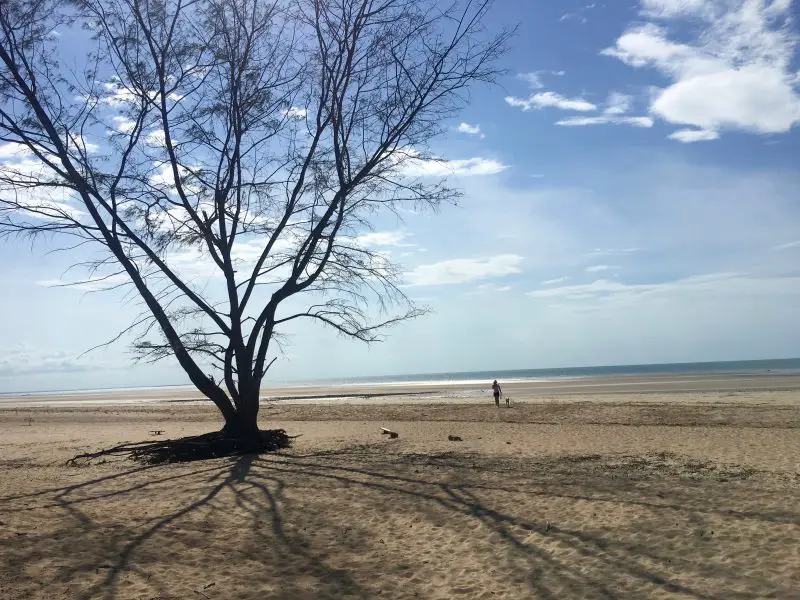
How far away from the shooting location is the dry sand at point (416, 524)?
577 centimetres

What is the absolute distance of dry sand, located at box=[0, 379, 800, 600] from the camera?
5773mm

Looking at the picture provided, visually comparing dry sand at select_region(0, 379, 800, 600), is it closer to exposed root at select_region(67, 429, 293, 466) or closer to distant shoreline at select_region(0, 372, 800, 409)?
exposed root at select_region(67, 429, 293, 466)

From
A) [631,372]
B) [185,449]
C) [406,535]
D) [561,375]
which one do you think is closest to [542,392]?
[185,449]

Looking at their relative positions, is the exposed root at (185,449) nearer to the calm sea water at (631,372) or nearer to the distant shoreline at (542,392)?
the distant shoreline at (542,392)

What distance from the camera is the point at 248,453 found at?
1412 centimetres

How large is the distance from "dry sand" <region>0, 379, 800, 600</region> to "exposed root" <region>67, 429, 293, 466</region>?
0.56m

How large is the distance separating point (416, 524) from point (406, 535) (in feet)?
1.45

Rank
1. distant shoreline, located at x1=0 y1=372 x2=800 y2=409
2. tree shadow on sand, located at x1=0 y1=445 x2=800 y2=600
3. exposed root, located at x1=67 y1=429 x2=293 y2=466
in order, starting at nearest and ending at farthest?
tree shadow on sand, located at x1=0 y1=445 x2=800 y2=600 < exposed root, located at x1=67 y1=429 x2=293 y2=466 < distant shoreline, located at x1=0 y1=372 x2=800 y2=409

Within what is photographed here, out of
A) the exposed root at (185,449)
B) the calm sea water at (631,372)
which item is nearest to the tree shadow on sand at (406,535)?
the exposed root at (185,449)

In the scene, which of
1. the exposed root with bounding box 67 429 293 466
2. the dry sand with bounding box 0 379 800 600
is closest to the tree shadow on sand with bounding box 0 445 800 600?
the dry sand with bounding box 0 379 800 600

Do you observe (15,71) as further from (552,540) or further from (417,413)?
(417,413)

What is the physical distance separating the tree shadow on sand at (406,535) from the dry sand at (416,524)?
0.03 metres

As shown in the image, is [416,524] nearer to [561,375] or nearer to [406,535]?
[406,535]

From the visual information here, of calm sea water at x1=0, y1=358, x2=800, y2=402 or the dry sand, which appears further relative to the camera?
calm sea water at x1=0, y1=358, x2=800, y2=402
